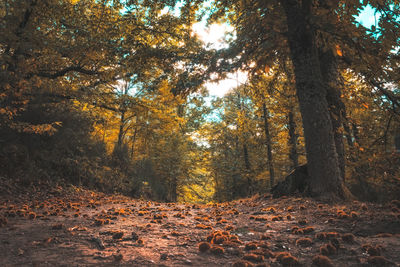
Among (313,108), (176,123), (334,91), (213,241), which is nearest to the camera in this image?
(213,241)

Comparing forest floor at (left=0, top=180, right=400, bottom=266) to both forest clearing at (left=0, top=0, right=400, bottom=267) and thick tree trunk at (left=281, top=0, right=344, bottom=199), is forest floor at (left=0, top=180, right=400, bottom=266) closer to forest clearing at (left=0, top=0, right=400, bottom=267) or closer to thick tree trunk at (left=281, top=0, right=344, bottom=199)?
forest clearing at (left=0, top=0, right=400, bottom=267)

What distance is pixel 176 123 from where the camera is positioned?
15414mm

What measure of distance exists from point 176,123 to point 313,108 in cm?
1030

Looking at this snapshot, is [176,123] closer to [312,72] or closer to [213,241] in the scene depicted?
[312,72]

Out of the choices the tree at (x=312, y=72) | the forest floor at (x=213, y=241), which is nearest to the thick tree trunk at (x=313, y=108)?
the tree at (x=312, y=72)

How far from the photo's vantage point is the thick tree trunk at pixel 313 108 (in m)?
5.89

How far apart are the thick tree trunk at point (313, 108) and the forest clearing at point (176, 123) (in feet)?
0.10

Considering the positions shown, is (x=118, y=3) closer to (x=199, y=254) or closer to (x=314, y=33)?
(x=314, y=33)

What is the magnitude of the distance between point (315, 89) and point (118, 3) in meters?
9.03

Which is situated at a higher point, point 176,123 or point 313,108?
point 176,123

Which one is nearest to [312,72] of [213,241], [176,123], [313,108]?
[313,108]

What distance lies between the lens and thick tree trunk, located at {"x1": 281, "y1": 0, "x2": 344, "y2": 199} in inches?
232

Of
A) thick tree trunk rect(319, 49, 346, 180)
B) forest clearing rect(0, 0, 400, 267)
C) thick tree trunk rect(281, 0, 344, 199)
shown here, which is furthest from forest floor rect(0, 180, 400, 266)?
thick tree trunk rect(319, 49, 346, 180)

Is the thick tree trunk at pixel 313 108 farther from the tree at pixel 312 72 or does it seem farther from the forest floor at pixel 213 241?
the forest floor at pixel 213 241
